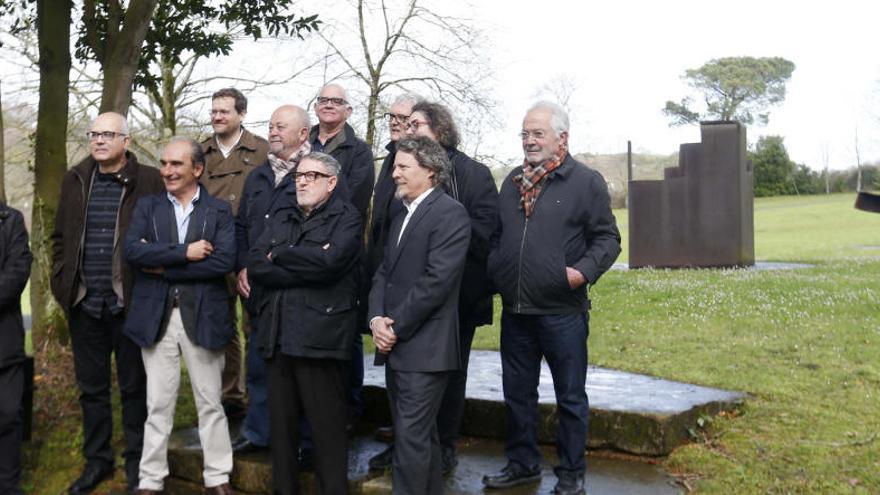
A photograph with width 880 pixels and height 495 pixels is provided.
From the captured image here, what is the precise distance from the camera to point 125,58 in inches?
304

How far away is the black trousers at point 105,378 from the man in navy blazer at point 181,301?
0.26m

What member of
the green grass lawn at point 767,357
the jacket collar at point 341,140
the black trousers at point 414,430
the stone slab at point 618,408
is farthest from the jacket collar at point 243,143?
the green grass lawn at point 767,357

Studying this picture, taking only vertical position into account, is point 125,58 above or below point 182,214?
above

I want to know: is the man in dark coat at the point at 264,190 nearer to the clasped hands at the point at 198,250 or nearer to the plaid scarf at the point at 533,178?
the clasped hands at the point at 198,250

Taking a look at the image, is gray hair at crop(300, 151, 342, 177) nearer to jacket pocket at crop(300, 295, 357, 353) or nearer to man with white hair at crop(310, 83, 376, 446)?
man with white hair at crop(310, 83, 376, 446)

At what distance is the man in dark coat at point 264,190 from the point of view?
5.22 m

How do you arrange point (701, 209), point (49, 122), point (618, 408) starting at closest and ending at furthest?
point (618, 408), point (49, 122), point (701, 209)

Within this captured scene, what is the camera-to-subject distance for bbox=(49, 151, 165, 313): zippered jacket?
216 inches

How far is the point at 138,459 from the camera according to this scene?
5.69 metres

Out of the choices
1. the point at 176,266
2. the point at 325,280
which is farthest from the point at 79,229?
the point at 325,280

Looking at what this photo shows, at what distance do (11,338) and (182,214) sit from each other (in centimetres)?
138

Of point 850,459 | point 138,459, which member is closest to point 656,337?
point 850,459

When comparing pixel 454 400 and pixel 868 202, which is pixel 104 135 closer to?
pixel 454 400

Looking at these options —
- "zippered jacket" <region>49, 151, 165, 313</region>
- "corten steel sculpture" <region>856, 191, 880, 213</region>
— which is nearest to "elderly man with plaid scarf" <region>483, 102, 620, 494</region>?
"corten steel sculpture" <region>856, 191, 880, 213</region>
